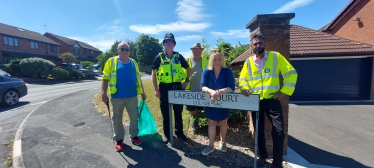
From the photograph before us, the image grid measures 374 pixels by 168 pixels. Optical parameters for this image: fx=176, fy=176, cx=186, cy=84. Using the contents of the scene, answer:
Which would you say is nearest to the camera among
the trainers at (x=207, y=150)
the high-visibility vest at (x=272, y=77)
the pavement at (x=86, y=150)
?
the high-visibility vest at (x=272, y=77)

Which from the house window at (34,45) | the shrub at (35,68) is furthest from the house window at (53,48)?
the shrub at (35,68)

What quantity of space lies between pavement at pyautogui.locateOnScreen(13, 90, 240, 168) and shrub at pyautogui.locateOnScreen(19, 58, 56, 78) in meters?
17.9

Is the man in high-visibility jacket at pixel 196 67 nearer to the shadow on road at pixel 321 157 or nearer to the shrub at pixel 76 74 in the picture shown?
the shadow on road at pixel 321 157

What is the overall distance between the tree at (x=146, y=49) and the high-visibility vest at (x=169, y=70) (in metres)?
40.8

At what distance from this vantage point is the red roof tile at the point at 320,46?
838 centimetres

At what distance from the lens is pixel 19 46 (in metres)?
27.4

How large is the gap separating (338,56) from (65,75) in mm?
24123

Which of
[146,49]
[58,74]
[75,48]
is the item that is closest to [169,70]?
[58,74]

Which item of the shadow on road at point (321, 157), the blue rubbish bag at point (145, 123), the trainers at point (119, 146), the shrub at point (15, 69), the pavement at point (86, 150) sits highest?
the shrub at point (15, 69)

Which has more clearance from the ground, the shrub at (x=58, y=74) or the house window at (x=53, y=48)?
the house window at (x=53, y=48)

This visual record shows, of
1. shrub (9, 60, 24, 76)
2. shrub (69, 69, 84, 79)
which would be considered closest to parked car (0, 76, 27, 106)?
Answer: shrub (69, 69, 84, 79)

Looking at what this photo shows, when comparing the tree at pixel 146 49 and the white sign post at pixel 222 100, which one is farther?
the tree at pixel 146 49

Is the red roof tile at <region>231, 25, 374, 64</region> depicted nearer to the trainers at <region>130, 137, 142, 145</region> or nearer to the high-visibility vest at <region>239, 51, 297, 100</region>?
the high-visibility vest at <region>239, 51, 297, 100</region>

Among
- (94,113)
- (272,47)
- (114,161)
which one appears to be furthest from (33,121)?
(272,47)
